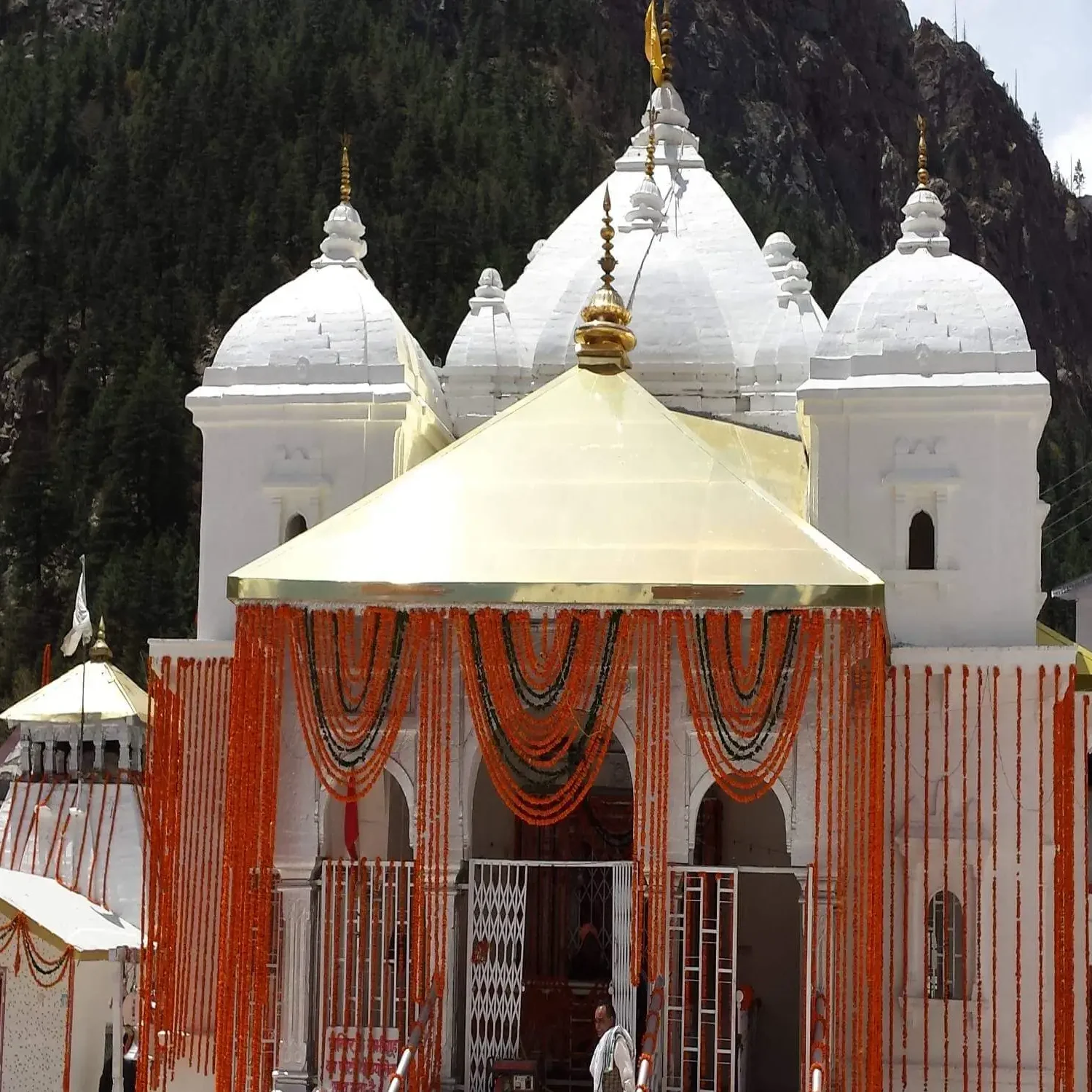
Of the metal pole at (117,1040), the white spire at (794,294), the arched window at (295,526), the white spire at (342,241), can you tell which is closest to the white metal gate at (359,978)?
the metal pole at (117,1040)

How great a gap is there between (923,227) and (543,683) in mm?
6840

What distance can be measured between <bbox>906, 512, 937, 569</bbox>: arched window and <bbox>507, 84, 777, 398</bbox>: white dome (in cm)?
268

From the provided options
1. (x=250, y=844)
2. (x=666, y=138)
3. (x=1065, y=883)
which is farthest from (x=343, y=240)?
(x=1065, y=883)

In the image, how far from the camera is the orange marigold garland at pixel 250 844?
18484 millimetres

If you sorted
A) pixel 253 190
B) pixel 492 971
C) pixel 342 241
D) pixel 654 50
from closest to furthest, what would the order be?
1. pixel 492 971
2. pixel 342 241
3. pixel 654 50
4. pixel 253 190

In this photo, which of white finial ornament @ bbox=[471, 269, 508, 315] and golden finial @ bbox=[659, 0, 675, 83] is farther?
golden finial @ bbox=[659, 0, 675, 83]

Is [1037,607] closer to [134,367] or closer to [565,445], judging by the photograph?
[565,445]

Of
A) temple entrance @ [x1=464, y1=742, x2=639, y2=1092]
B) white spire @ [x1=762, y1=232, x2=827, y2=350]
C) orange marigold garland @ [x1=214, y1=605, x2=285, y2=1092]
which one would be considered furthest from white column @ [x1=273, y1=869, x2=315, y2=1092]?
white spire @ [x1=762, y1=232, x2=827, y2=350]

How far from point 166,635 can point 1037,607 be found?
30.7 metres

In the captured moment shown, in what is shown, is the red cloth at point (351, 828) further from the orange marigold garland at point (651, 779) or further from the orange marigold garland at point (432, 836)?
the orange marigold garland at point (651, 779)

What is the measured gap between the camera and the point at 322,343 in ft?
73.4

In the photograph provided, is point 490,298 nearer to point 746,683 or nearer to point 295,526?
point 295,526

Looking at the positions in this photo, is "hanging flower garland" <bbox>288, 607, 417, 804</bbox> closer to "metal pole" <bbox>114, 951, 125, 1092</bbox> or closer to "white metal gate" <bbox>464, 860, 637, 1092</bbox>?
"white metal gate" <bbox>464, 860, 637, 1092</bbox>

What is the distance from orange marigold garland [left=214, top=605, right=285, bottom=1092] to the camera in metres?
18.5
